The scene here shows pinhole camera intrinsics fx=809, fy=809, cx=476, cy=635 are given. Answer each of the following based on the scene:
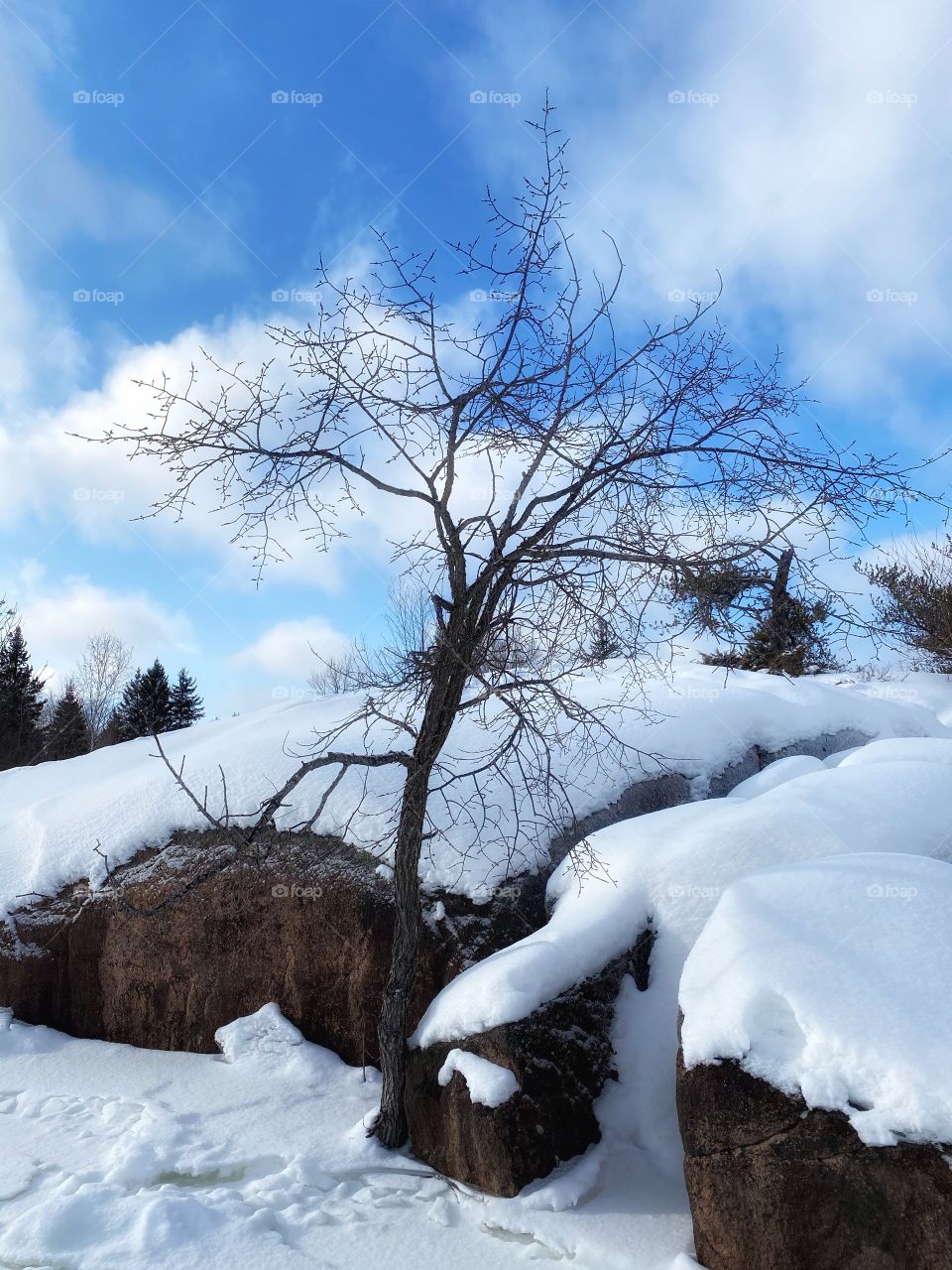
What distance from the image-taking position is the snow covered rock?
122 inches

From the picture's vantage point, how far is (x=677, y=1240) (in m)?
3.66

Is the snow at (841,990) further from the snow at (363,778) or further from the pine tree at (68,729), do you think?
the pine tree at (68,729)

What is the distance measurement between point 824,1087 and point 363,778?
443 cm

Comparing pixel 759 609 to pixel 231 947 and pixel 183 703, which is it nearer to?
pixel 231 947

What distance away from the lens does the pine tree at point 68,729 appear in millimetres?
28766

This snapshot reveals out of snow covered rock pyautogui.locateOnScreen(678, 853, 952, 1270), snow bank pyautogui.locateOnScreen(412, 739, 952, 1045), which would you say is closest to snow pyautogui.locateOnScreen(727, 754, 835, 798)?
snow bank pyautogui.locateOnScreen(412, 739, 952, 1045)

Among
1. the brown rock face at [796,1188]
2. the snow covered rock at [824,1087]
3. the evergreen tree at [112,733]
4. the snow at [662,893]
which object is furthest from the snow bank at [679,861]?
the evergreen tree at [112,733]

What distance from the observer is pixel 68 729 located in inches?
1102

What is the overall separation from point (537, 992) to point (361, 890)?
1.91 m

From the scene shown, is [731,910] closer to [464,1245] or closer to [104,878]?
[464,1245]

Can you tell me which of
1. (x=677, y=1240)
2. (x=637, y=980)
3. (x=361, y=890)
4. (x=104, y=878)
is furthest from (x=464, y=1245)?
(x=104, y=878)

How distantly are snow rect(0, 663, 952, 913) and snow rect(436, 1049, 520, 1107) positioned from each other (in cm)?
155

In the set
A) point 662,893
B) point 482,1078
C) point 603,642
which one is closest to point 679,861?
point 662,893

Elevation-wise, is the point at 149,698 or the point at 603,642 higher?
the point at 149,698
